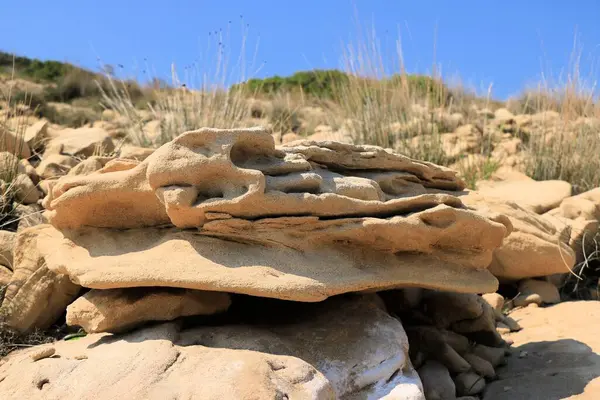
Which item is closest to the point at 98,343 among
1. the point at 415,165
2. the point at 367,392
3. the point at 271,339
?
the point at 271,339

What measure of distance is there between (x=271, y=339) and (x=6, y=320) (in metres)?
1.73

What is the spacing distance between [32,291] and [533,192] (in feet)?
15.7

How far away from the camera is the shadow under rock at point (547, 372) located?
3.32m

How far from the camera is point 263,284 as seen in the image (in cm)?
275

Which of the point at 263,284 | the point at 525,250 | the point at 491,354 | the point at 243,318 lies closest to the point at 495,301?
the point at 525,250

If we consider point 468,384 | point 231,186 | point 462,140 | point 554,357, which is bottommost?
point 468,384

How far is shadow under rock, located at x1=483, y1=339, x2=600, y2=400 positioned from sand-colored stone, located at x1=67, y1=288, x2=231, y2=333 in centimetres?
172

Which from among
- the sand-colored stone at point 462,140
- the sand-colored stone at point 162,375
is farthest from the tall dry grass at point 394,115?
the sand-colored stone at point 162,375

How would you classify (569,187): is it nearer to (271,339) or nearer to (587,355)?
(587,355)

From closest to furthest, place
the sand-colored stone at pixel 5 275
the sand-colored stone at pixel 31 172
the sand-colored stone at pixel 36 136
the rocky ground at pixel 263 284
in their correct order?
the rocky ground at pixel 263 284
the sand-colored stone at pixel 5 275
the sand-colored stone at pixel 31 172
the sand-colored stone at pixel 36 136

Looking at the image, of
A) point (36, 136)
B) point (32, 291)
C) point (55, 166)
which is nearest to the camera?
point (32, 291)

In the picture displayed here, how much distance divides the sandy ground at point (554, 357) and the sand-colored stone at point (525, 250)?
0.31m

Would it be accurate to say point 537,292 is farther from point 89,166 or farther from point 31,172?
point 31,172

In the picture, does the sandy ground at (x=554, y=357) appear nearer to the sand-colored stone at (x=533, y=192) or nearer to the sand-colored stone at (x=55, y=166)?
the sand-colored stone at (x=533, y=192)
